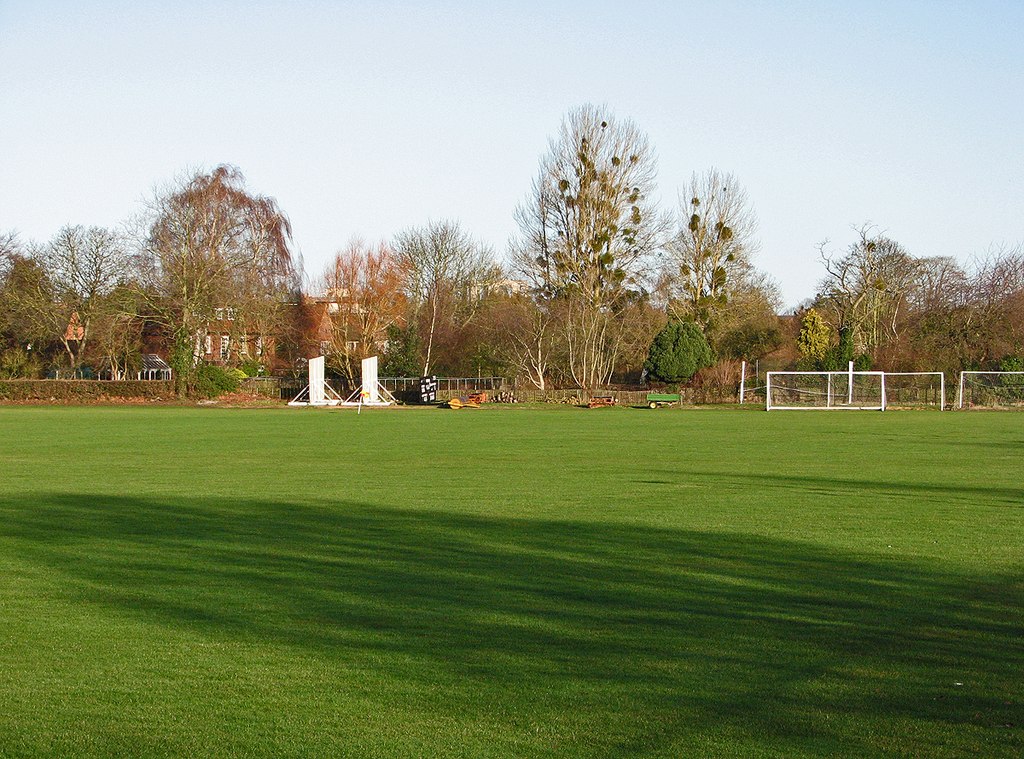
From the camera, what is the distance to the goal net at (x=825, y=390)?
5669 centimetres

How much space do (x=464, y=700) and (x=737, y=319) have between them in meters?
68.4

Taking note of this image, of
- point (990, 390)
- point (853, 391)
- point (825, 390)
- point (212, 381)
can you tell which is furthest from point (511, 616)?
point (212, 381)

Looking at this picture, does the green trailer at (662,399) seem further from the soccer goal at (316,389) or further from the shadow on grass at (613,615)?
the shadow on grass at (613,615)

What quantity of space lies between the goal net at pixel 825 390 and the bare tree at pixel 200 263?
31.4 meters

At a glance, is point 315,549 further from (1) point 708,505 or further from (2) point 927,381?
(2) point 927,381

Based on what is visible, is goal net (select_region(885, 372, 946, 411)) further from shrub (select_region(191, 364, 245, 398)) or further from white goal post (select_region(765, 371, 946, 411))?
shrub (select_region(191, 364, 245, 398))

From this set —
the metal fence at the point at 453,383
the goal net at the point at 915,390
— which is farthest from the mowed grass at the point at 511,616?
the metal fence at the point at 453,383

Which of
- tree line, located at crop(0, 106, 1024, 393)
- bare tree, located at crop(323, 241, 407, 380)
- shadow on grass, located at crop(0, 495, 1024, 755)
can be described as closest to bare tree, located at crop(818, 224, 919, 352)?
tree line, located at crop(0, 106, 1024, 393)

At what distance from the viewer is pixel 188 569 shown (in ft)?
32.9

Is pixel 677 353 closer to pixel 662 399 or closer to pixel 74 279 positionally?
pixel 662 399

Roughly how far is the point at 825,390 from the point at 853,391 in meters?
1.49

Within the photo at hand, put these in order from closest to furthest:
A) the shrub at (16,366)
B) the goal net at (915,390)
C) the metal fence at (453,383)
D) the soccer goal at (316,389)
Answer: the goal net at (915,390), the soccer goal at (316,389), the shrub at (16,366), the metal fence at (453,383)

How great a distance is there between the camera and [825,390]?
190 ft

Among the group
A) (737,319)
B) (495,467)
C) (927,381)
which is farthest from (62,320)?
(495,467)
